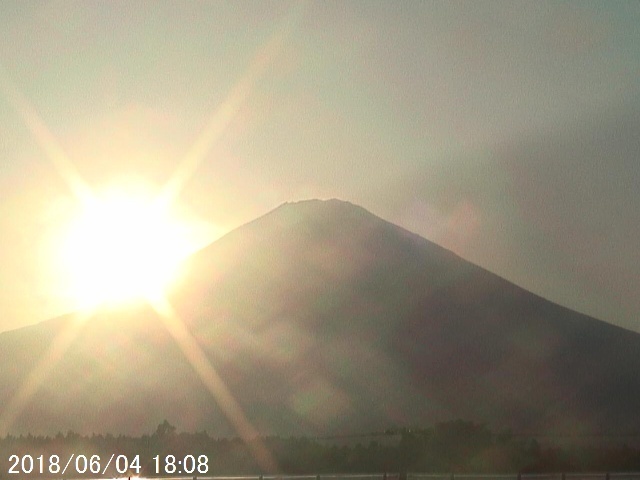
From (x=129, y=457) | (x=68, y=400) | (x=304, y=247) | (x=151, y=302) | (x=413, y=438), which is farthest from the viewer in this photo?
(x=304, y=247)

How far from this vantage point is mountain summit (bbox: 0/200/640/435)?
11475cm

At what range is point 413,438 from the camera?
40625mm

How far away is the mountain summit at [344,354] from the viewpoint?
115m

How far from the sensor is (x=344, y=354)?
138000mm

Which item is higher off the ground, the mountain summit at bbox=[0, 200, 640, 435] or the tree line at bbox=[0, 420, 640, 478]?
the mountain summit at bbox=[0, 200, 640, 435]

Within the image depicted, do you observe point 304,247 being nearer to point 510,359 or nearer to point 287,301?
point 287,301

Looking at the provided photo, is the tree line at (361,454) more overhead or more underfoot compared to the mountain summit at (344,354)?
more underfoot

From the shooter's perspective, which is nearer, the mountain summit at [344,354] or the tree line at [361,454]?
the tree line at [361,454]

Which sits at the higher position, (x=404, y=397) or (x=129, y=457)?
(x=404, y=397)

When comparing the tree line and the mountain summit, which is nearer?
the tree line

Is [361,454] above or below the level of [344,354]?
below

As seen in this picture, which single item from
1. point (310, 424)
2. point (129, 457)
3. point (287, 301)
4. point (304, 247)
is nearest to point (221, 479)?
point (129, 457)

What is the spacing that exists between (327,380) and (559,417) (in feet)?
99.8

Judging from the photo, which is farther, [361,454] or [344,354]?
[344,354]
